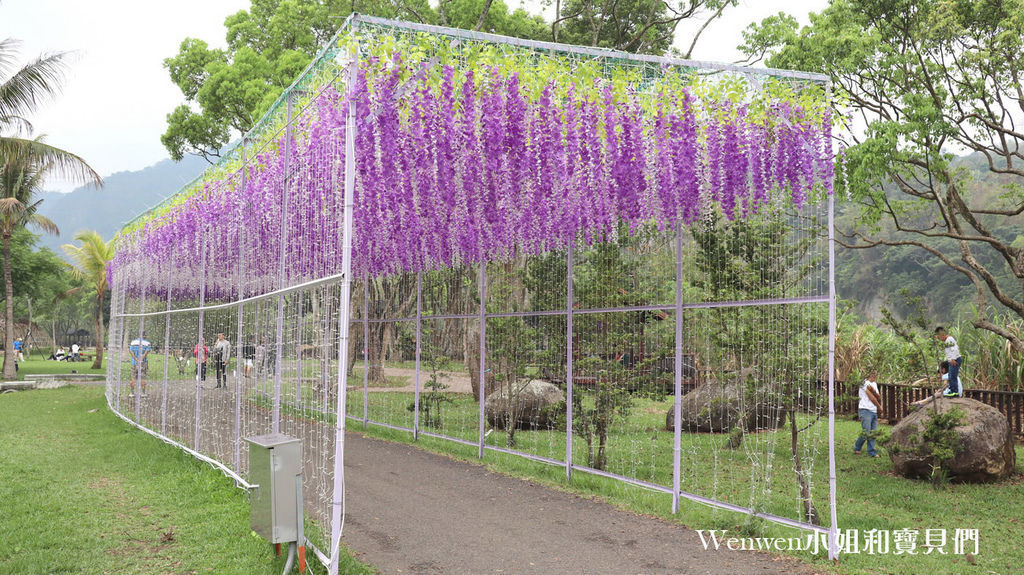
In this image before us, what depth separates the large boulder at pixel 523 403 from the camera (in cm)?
969

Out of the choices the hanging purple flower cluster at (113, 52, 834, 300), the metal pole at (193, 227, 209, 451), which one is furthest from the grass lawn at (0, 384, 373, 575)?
the hanging purple flower cluster at (113, 52, 834, 300)

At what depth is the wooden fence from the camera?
11.5 metres

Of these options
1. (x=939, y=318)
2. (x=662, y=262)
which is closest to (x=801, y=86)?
(x=662, y=262)

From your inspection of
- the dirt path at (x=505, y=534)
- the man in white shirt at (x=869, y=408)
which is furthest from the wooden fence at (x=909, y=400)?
the dirt path at (x=505, y=534)

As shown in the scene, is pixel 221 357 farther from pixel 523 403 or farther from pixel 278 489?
pixel 278 489

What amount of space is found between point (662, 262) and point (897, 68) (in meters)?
6.20

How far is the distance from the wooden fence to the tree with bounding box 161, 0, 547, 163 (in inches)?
457

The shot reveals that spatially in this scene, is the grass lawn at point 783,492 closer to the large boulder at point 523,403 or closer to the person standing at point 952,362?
the large boulder at point 523,403

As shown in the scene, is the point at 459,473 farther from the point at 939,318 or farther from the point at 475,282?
the point at 939,318

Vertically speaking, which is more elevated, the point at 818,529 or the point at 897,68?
the point at 897,68

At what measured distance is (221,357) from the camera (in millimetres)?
8641

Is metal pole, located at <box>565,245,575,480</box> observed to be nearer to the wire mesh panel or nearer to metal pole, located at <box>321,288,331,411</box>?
the wire mesh panel

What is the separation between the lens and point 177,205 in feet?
36.4

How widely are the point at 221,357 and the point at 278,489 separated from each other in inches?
178
